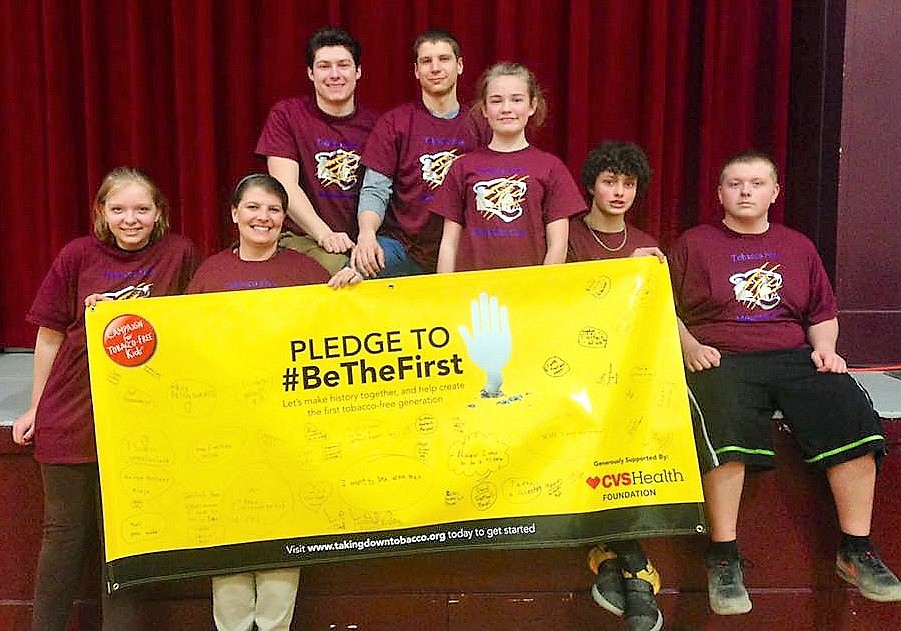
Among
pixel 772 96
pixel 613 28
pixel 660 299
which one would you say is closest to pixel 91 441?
pixel 660 299

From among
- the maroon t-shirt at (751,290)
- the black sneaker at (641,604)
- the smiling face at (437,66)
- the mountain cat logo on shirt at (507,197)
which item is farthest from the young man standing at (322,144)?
the black sneaker at (641,604)

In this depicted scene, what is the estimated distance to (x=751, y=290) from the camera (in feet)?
7.81

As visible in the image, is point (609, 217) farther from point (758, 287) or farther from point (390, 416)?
point (390, 416)

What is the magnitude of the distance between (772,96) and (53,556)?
3.03 m

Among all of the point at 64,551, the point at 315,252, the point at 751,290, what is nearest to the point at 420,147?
the point at 315,252

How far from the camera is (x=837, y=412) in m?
2.23

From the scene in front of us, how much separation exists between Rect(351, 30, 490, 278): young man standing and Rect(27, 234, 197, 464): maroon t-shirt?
70 centimetres

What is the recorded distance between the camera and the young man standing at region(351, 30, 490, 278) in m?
2.63

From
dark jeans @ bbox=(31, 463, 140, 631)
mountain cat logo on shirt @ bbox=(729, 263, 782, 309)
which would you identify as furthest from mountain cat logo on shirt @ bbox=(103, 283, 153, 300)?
mountain cat logo on shirt @ bbox=(729, 263, 782, 309)

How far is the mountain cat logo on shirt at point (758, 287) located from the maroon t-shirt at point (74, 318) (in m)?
1.53

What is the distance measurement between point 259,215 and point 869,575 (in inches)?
71.3

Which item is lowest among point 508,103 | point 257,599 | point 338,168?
point 257,599

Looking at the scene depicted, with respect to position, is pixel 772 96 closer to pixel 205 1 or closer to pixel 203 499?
pixel 205 1

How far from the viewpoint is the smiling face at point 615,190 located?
2.47m
